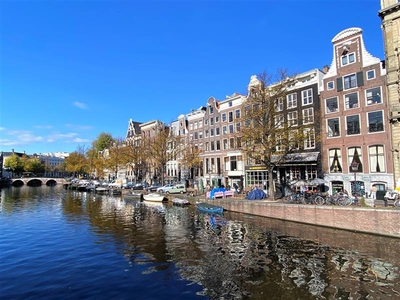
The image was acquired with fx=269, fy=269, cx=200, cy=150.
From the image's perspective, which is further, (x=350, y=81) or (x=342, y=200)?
(x=350, y=81)

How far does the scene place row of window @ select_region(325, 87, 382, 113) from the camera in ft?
105

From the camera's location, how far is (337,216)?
2384cm

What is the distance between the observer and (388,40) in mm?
30266

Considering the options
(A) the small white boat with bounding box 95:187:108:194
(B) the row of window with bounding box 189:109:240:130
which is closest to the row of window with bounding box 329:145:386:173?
(B) the row of window with bounding box 189:109:240:130

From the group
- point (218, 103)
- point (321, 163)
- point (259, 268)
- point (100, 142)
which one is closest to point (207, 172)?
point (218, 103)

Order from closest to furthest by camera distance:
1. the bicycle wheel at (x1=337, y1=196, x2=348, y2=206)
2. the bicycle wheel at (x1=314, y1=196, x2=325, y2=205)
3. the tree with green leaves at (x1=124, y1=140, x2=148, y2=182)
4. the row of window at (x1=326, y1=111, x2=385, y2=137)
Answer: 1. the bicycle wheel at (x1=337, y1=196, x2=348, y2=206)
2. the bicycle wheel at (x1=314, y1=196, x2=325, y2=205)
3. the row of window at (x1=326, y1=111, x2=385, y2=137)
4. the tree with green leaves at (x1=124, y1=140, x2=148, y2=182)

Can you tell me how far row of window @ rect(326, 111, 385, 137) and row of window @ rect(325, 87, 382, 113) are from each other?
1.30m

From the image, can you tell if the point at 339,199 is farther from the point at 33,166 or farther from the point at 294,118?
the point at 33,166

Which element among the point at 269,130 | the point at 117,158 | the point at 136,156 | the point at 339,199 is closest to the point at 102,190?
the point at 136,156

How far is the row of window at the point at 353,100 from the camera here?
1261 inches

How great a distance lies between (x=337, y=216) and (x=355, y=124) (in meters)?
15.5

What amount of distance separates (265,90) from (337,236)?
64.4ft

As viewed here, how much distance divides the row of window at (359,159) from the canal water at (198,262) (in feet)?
43.1

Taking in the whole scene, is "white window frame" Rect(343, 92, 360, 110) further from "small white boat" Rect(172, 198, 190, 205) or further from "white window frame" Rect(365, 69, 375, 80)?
"small white boat" Rect(172, 198, 190, 205)
